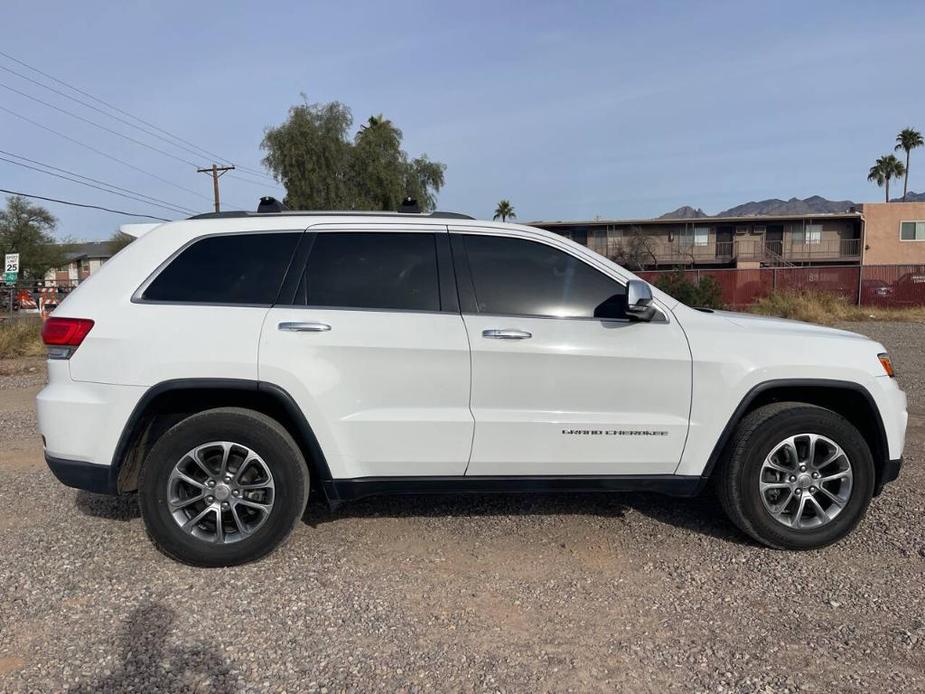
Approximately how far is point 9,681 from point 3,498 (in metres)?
2.50

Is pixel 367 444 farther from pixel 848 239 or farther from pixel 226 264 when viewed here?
pixel 848 239

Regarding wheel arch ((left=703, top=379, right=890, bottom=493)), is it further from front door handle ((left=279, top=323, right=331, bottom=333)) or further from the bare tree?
the bare tree

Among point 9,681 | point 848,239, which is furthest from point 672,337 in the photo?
point 848,239

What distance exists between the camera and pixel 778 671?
255 cm

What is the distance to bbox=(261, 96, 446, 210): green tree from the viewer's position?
30.9 m

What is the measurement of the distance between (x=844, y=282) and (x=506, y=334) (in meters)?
25.3

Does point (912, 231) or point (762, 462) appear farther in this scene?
point (912, 231)

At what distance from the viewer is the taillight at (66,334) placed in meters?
3.34

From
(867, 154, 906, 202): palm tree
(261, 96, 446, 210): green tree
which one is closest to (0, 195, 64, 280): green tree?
(261, 96, 446, 210): green tree

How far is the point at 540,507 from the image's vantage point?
4289 mm

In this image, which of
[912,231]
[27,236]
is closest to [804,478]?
[912,231]

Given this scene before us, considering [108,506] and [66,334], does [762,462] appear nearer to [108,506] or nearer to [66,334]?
[66,334]

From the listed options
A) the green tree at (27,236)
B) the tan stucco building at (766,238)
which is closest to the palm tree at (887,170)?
the tan stucco building at (766,238)

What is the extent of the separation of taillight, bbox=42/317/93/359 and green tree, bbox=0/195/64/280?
51490 millimetres
